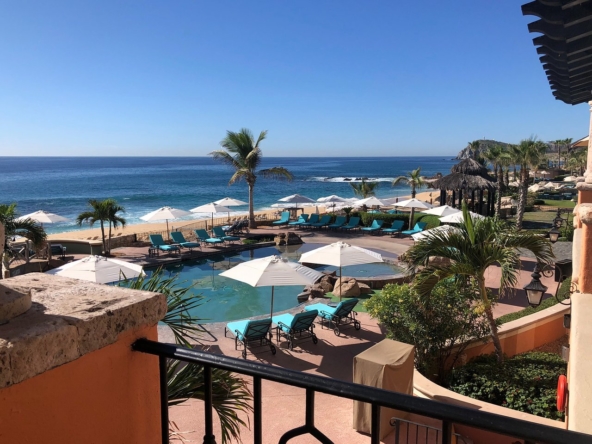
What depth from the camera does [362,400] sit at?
1.23 metres

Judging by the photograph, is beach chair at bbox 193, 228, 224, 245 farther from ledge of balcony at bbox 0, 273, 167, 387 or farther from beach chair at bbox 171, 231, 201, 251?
ledge of balcony at bbox 0, 273, 167, 387

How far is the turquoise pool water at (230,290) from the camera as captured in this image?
1220 cm

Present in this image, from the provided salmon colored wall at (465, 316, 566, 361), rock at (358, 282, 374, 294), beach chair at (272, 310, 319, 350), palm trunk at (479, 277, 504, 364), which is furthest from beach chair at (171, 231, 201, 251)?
palm trunk at (479, 277, 504, 364)

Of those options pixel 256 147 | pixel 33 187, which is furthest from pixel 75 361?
pixel 33 187

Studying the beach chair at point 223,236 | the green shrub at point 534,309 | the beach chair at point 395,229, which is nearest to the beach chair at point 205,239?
the beach chair at point 223,236

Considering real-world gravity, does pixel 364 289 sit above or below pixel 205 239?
below

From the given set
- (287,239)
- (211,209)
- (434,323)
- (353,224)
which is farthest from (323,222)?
(434,323)

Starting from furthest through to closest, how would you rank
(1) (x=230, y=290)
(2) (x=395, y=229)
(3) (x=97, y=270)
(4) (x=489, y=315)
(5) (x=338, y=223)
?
(5) (x=338, y=223)
(2) (x=395, y=229)
(1) (x=230, y=290)
(3) (x=97, y=270)
(4) (x=489, y=315)

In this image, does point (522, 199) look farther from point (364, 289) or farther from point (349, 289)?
point (349, 289)

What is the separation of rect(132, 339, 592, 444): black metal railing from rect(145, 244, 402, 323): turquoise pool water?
7233 mm

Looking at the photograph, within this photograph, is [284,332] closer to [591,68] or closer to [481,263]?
[481,263]

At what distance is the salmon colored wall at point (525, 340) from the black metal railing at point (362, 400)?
23.4ft

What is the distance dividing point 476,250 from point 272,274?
13.6ft

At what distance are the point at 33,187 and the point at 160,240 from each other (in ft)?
232
